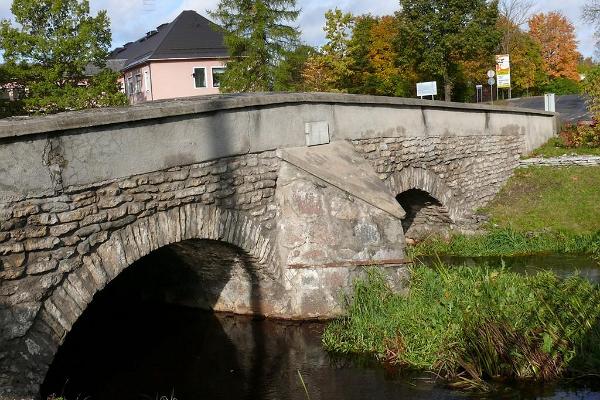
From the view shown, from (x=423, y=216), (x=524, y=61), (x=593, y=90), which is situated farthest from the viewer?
(x=524, y=61)

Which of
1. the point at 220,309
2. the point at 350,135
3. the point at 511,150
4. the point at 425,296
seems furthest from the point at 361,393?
the point at 511,150

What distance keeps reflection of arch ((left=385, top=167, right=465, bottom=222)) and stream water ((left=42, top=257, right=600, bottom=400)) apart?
3.47m

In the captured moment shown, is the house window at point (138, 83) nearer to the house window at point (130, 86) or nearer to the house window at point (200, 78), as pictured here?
the house window at point (130, 86)

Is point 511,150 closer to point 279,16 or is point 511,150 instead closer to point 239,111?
point 239,111

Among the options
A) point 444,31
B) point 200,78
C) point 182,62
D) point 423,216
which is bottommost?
point 423,216

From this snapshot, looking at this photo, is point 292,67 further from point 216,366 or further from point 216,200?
point 216,366

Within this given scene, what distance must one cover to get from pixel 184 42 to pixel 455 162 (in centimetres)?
3052

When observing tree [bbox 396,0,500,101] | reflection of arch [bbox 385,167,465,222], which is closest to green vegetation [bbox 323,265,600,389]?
reflection of arch [bbox 385,167,465,222]

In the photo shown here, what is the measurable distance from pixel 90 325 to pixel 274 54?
20.3 m

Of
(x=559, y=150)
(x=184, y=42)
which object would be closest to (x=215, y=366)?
(x=559, y=150)

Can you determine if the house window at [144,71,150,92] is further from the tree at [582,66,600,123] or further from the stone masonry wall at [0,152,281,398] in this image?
the stone masonry wall at [0,152,281,398]

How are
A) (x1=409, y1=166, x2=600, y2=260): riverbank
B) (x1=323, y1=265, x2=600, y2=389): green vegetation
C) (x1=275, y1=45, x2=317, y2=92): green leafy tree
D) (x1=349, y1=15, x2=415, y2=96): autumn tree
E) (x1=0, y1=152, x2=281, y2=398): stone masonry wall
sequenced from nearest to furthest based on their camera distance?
(x1=0, y1=152, x2=281, y2=398): stone masonry wall < (x1=323, y1=265, x2=600, y2=389): green vegetation < (x1=409, y1=166, x2=600, y2=260): riverbank < (x1=275, y1=45, x2=317, y2=92): green leafy tree < (x1=349, y1=15, x2=415, y2=96): autumn tree

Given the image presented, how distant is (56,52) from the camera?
79.7ft

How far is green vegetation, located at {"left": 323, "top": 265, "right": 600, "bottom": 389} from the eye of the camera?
24.0 feet
